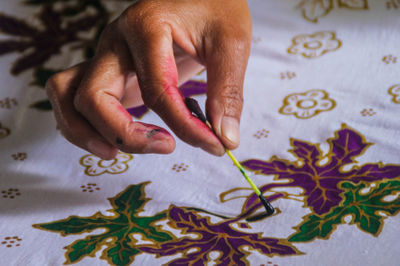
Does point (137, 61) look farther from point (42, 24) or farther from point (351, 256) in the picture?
point (42, 24)

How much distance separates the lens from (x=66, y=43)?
814mm

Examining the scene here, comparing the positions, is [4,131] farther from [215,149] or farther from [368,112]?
[368,112]

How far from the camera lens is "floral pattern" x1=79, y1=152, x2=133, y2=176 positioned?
1.77ft

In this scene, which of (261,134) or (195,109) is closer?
(195,109)

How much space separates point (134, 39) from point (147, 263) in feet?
0.74

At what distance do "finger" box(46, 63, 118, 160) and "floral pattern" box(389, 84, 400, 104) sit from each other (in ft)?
1.08

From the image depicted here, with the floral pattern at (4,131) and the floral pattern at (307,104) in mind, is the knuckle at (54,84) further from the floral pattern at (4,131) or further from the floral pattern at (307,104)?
the floral pattern at (307,104)

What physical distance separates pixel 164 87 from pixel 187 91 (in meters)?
0.23

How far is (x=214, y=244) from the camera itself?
16.8 inches

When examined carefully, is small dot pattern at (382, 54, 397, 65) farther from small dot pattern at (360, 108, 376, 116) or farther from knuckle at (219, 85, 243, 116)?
knuckle at (219, 85, 243, 116)

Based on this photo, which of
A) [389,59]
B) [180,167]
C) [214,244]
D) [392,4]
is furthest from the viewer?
[392,4]

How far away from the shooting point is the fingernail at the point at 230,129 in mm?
434

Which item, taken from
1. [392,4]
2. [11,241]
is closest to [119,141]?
[11,241]

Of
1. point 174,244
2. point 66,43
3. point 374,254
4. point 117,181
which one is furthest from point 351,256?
point 66,43
